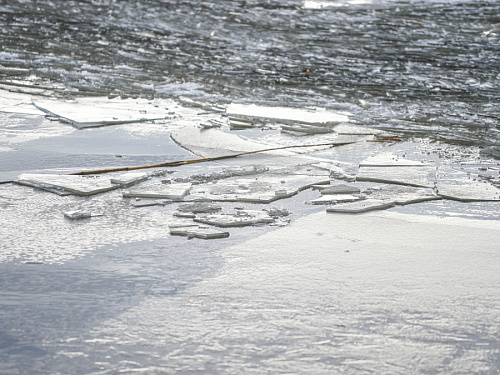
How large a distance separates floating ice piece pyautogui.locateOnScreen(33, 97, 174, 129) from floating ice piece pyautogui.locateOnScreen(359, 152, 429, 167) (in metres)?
1.96

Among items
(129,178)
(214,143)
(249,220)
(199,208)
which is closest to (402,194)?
(249,220)

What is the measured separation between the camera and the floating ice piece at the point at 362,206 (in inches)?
124

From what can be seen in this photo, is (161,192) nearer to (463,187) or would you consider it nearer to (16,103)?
(463,187)

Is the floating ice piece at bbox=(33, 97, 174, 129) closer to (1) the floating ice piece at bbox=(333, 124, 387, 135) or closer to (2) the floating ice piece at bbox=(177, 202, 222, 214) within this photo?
(1) the floating ice piece at bbox=(333, 124, 387, 135)

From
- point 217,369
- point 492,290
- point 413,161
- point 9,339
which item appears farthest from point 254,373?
point 413,161

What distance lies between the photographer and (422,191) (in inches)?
138

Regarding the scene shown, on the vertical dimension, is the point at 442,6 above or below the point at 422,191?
above

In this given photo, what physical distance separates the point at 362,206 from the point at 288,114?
2.46 m

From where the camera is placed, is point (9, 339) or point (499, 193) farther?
point (499, 193)

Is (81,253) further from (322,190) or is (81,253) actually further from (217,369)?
(322,190)

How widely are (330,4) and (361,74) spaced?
526 centimetres

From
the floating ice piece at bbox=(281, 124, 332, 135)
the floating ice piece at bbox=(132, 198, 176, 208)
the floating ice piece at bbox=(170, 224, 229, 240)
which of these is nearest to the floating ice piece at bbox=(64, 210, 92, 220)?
the floating ice piece at bbox=(132, 198, 176, 208)

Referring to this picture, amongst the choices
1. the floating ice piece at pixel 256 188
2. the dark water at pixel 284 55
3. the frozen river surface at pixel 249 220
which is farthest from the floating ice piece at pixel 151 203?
the dark water at pixel 284 55

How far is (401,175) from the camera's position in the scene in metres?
3.79
